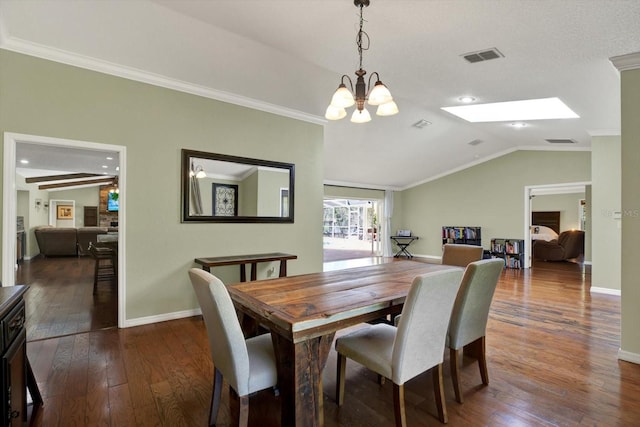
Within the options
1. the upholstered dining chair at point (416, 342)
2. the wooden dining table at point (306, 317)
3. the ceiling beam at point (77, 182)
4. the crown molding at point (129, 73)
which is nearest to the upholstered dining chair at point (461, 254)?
the wooden dining table at point (306, 317)

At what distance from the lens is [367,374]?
92.5 inches

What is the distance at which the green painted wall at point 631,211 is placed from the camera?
253 centimetres

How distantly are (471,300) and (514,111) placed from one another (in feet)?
13.3

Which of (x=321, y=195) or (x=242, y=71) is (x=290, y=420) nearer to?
(x=242, y=71)

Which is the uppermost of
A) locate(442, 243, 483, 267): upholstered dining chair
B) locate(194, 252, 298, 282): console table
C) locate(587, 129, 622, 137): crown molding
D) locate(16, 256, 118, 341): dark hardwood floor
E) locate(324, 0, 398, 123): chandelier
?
locate(587, 129, 622, 137): crown molding

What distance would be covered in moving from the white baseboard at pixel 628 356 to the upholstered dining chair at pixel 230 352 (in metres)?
2.94

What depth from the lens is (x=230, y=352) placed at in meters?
1.47

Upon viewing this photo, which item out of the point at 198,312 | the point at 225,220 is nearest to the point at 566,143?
the point at 225,220

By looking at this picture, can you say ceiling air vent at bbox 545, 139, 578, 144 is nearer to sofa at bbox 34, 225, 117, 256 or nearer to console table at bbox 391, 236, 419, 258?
console table at bbox 391, 236, 419, 258

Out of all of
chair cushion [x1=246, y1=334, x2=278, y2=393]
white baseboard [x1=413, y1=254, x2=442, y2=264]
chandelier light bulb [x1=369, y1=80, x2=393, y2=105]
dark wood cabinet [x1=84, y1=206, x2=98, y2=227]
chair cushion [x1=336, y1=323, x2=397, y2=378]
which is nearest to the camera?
chair cushion [x1=246, y1=334, x2=278, y2=393]

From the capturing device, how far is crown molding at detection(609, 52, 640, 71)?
2.46m

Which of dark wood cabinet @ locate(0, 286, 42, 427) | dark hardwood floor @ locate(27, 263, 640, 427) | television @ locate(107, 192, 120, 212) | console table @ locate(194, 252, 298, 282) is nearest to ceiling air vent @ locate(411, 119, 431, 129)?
console table @ locate(194, 252, 298, 282)

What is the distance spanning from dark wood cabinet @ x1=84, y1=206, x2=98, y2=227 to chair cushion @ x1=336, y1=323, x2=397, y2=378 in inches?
495

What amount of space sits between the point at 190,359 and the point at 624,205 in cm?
384
